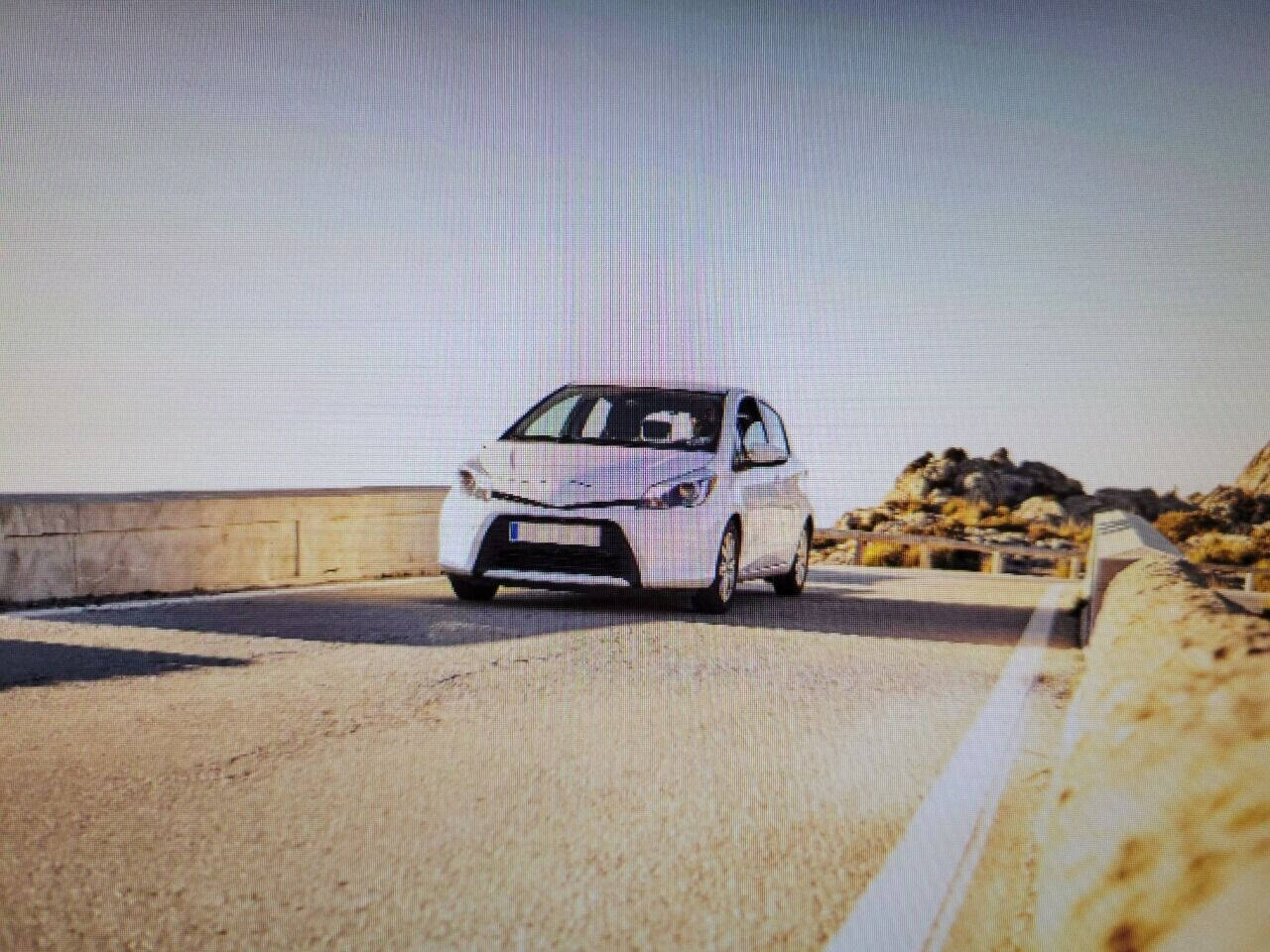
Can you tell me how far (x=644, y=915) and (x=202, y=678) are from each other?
12.2 ft

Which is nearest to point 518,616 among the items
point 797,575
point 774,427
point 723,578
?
point 723,578

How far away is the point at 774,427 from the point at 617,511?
129 inches

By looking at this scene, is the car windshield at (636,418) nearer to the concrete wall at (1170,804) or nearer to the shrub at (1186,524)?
the concrete wall at (1170,804)

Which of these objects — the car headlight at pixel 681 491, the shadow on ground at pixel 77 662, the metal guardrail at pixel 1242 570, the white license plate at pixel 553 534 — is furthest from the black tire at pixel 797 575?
the metal guardrail at pixel 1242 570

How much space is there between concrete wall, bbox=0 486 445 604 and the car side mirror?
3.77 meters

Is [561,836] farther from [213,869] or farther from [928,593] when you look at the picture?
[928,593]

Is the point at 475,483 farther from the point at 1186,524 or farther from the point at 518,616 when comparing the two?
the point at 1186,524

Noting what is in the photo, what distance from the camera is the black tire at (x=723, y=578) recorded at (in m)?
9.88

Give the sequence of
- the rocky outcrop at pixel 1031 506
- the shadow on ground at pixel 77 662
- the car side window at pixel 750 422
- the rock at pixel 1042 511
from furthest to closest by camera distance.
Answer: the rock at pixel 1042 511 → the rocky outcrop at pixel 1031 506 → the car side window at pixel 750 422 → the shadow on ground at pixel 77 662

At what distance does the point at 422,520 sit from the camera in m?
13.2

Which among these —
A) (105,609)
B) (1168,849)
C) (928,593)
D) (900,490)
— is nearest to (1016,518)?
(900,490)

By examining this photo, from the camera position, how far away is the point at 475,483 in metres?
9.88

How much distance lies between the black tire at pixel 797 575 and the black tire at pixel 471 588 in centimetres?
298

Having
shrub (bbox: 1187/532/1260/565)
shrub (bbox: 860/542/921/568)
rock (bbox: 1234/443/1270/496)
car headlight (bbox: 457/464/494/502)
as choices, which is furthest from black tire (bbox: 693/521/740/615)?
rock (bbox: 1234/443/1270/496)
